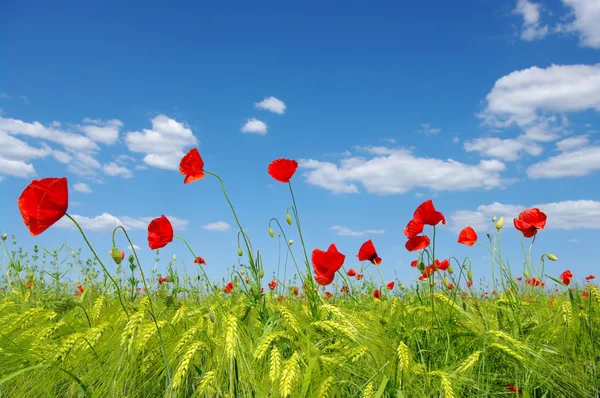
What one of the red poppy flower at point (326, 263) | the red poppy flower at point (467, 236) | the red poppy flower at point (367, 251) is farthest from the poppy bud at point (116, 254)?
the red poppy flower at point (467, 236)

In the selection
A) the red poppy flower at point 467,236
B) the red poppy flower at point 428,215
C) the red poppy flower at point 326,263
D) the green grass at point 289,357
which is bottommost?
the green grass at point 289,357

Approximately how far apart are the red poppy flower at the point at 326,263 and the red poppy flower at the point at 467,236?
1.18 m

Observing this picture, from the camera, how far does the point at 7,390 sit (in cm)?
216

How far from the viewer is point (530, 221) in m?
3.64

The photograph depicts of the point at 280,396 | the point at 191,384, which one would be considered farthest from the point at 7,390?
the point at 280,396

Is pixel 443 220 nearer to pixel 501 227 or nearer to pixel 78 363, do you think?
pixel 501 227

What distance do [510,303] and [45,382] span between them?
8.46ft

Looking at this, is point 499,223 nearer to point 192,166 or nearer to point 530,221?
point 530,221

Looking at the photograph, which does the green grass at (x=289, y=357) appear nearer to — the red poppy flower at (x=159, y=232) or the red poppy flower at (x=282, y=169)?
the red poppy flower at (x=159, y=232)

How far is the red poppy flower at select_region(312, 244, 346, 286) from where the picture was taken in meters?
2.89

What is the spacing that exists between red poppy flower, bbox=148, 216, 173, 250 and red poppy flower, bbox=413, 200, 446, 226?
1.37 meters

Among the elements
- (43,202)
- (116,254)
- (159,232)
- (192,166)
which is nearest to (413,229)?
(192,166)

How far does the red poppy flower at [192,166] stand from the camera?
289 centimetres

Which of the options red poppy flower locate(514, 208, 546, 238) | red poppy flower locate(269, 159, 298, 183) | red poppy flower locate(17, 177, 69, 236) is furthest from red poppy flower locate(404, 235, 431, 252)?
red poppy flower locate(17, 177, 69, 236)
